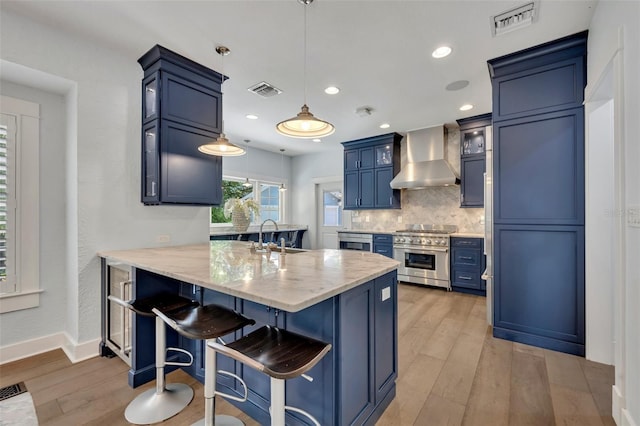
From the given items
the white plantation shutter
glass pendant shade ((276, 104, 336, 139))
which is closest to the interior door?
glass pendant shade ((276, 104, 336, 139))

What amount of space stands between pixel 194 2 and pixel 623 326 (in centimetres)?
347

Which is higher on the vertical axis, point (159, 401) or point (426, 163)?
point (426, 163)

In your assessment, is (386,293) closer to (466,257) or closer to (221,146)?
(221,146)

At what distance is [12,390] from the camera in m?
2.02

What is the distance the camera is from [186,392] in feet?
6.46

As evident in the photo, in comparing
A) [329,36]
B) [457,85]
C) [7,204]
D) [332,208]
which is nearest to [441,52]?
[457,85]

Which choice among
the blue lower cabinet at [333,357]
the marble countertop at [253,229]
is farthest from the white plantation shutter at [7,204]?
the marble countertop at [253,229]

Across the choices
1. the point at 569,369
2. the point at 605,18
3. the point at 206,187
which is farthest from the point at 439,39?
the point at 569,369

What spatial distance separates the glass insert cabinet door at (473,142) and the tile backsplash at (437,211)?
282mm

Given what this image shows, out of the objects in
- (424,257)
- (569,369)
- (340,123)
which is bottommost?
(569,369)

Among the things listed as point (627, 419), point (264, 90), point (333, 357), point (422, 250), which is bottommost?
point (627, 419)

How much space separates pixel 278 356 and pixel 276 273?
19.6 inches

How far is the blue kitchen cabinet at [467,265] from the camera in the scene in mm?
4281

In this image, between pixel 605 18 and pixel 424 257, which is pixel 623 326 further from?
A: pixel 424 257
